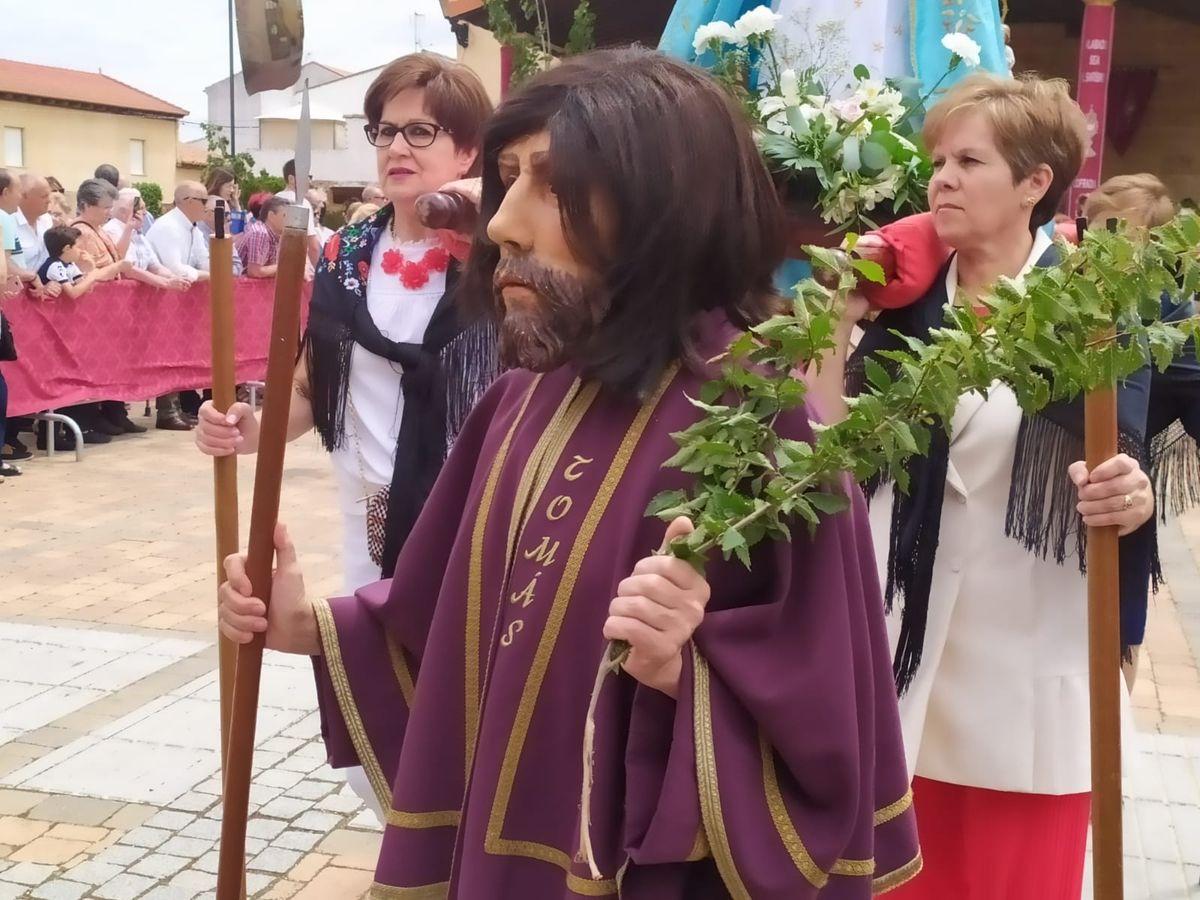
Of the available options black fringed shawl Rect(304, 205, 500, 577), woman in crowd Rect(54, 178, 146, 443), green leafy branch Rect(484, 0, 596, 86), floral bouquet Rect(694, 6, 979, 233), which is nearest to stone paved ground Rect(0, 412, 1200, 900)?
black fringed shawl Rect(304, 205, 500, 577)

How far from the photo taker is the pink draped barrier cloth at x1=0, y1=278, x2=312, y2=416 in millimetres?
10406

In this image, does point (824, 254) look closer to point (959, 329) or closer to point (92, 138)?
point (959, 329)

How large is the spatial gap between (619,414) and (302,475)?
9279 mm

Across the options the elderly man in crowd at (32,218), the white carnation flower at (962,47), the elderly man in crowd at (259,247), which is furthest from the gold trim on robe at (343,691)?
Answer: the elderly man in crowd at (259,247)

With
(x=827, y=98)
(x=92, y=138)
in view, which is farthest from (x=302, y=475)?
(x=92, y=138)

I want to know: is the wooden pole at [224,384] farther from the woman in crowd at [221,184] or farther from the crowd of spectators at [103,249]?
the woman in crowd at [221,184]

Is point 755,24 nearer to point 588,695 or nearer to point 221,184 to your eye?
point 588,695

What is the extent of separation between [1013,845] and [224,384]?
74.3 inches

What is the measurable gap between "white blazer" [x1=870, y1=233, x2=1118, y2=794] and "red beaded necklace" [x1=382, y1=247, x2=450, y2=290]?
1260mm

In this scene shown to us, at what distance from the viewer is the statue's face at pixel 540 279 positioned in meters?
1.79

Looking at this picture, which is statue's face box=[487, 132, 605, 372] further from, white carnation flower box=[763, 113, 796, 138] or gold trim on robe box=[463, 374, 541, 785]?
white carnation flower box=[763, 113, 796, 138]

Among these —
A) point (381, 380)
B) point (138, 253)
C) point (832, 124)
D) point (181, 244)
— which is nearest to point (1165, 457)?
point (832, 124)

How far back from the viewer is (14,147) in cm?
5706

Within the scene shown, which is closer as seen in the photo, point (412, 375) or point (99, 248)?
point (412, 375)
